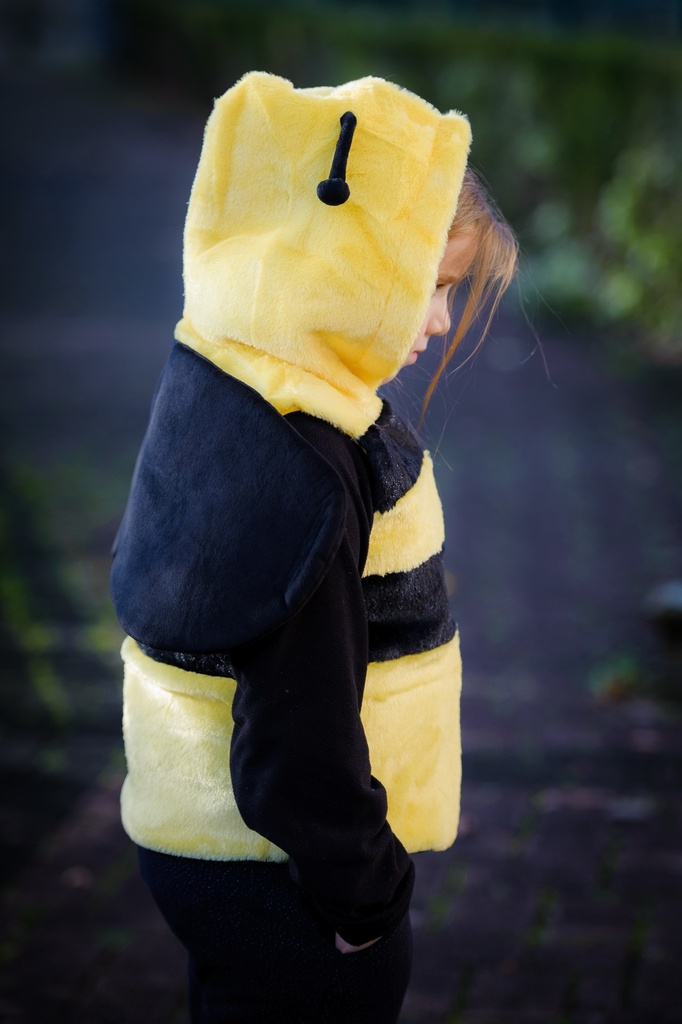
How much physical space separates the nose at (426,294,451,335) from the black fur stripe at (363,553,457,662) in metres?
0.32

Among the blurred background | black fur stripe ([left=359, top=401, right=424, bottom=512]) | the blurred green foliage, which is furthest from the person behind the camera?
the blurred green foliage

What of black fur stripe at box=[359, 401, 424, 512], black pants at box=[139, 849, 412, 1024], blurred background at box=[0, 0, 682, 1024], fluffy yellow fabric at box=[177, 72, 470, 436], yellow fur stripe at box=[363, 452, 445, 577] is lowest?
blurred background at box=[0, 0, 682, 1024]

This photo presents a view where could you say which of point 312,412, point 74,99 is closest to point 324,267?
point 312,412

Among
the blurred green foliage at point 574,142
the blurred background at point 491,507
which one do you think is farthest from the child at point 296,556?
the blurred green foliage at point 574,142

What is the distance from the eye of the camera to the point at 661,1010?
2.78 meters

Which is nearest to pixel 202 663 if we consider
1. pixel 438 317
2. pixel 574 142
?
pixel 438 317

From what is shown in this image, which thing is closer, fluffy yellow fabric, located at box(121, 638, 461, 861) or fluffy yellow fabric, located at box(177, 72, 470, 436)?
fluffy yellow fabric, located at box(177, 72, 470, 436)

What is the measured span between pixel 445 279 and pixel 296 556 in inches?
18.7

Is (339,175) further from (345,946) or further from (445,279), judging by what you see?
(345,946)

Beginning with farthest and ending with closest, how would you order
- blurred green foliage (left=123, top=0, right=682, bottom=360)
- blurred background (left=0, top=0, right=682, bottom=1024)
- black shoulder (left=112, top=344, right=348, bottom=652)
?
blurred green foliage (left=123, top=0, right=682, bottom=360) → blurred background (left=0, top=0, right=682, bottom=1024) → black shoulder (left=112, top=344, right=348, bottom=652)

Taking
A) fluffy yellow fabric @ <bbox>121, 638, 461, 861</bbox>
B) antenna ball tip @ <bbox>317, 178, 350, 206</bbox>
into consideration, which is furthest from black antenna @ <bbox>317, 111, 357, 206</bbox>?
fluffy yellow fabric @ <bbox>121, 638, 461, 861</bbox>

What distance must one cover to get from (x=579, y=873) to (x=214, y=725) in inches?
80.9

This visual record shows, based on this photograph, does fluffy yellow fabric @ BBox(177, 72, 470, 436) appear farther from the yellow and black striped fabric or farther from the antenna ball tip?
the yellow and black striped fabric

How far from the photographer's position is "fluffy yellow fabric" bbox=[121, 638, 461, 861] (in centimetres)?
159
